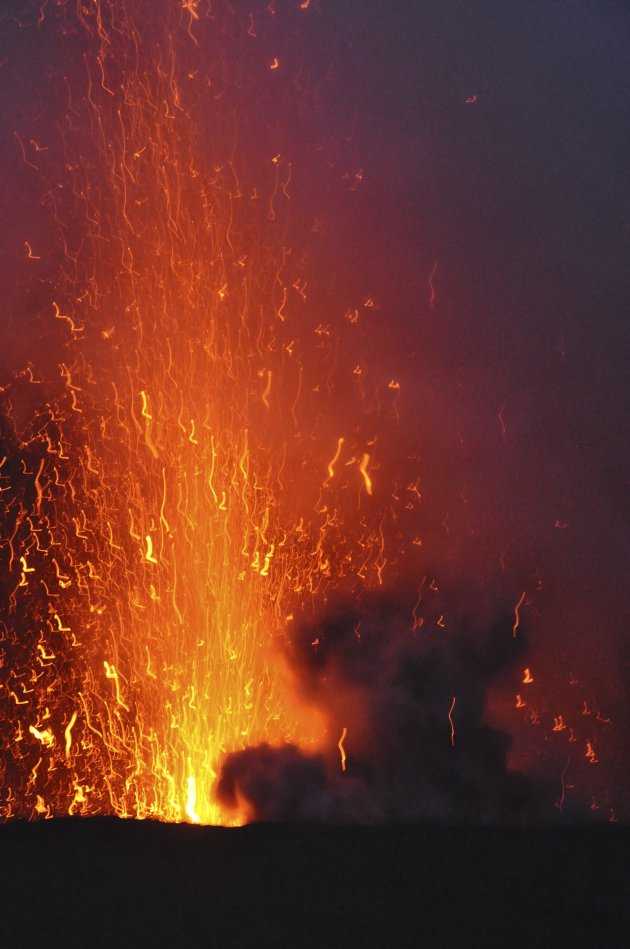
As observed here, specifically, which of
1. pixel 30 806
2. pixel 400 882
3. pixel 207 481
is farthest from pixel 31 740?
pixel 400 882

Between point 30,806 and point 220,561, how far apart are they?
3.49 m

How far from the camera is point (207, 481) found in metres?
8.30

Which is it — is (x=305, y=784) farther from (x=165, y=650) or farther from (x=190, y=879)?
(x=190, y=879)

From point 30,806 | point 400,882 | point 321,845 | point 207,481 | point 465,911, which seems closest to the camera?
point 465,911

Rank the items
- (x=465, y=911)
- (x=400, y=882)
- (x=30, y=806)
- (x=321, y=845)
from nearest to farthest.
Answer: (x=465, y=911) → (x=400, y=882) → (x=321, y=845) → (x=30, y=806)

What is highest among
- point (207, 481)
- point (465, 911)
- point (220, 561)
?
point (207, 481)

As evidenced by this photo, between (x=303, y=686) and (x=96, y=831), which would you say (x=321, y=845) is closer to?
(x=96, y=831)

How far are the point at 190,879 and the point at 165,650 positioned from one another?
2.45 metres

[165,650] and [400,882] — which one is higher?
[165,650]

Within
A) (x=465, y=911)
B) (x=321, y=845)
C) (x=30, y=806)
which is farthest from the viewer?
(x=30, y=806)

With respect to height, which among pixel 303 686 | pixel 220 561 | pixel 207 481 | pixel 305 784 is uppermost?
pixel 207 481

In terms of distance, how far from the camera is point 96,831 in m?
7.19

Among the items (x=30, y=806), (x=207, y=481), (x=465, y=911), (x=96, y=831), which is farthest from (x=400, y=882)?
(x=30, y=806)

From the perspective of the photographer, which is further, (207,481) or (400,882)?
(207,481)
